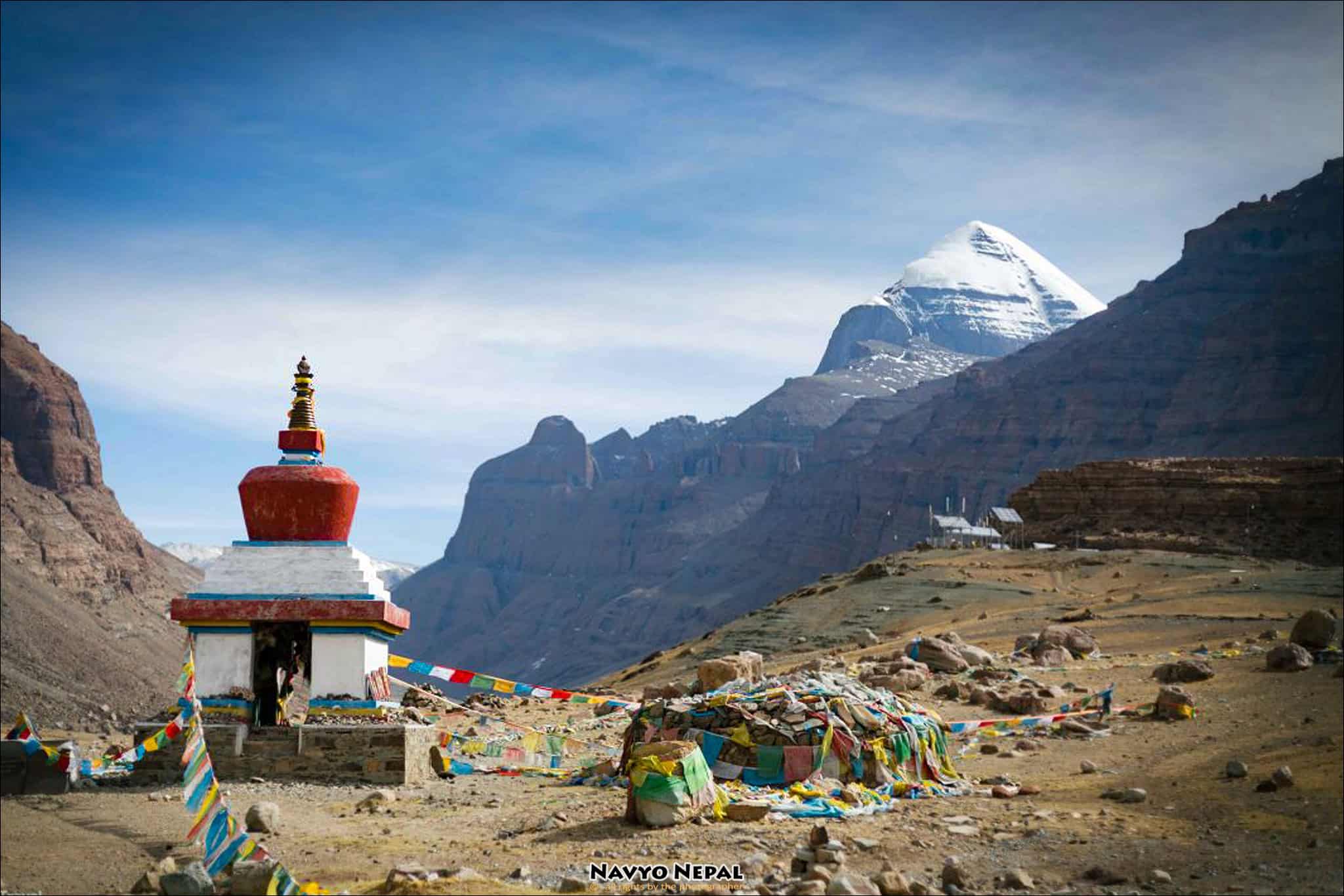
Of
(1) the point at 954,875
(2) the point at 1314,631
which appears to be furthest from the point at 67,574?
(1) the point at 954,875

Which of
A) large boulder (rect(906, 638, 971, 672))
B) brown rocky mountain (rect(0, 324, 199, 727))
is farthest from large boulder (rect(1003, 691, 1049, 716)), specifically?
brown rocky mountain (rect(0, 324, 199, 727))

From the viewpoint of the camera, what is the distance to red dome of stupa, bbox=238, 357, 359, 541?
20.4m

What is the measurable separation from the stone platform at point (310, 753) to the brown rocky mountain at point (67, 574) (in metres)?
68.7

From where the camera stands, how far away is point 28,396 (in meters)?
153

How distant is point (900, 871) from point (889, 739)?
5.50 meters

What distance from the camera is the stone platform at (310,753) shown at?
19.0 m

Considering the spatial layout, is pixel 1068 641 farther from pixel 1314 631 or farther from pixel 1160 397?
pixel 1160 397

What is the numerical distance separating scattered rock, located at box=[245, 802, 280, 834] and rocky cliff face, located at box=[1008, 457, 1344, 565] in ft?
249

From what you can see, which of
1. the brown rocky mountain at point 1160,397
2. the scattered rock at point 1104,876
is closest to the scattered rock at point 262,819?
the scattered rock at point 1104,876

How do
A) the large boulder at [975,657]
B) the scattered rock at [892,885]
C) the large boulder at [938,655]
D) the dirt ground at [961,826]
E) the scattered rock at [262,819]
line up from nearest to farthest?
the scattered rock at [892,885]
the dirt ground at [961,826]
the scattered rock at [262,819]
the large boulder at [938,655]
the large boulder at [975,657]

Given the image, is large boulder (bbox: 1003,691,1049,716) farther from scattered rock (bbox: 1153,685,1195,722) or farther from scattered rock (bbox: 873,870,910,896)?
scattered rock (bbox: 873,870,910,896)

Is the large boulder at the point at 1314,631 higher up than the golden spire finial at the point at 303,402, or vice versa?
the golden spire finial at the point at 303,402

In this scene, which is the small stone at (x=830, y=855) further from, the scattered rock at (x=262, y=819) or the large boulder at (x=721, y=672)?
the large boulder at (x=721, y=672)

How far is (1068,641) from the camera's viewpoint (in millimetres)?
38219
